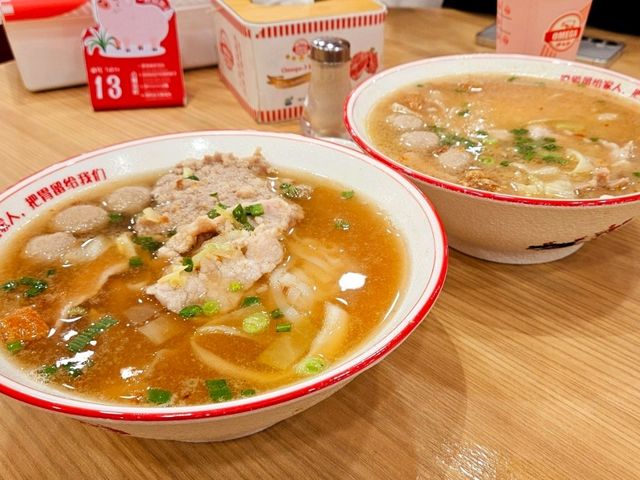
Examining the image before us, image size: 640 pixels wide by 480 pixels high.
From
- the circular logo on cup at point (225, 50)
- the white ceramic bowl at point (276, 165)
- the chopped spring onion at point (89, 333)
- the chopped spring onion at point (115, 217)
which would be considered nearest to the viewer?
the white ceramic bowl at point (276, 165)

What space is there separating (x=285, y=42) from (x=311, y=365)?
1392 mm

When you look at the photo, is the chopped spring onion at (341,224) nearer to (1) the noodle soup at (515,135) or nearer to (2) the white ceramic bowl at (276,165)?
(2) the white ceramic bowl at (276,165)

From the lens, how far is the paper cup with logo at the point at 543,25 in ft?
6.41

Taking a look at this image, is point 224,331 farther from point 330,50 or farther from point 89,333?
point 330,50

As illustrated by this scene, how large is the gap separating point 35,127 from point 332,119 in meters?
1.16

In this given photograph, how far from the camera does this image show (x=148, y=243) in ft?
4.11

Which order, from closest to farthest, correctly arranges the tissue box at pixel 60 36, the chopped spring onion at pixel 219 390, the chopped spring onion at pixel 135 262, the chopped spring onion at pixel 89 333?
the chopped spring onion at pixel 219 390 → the chopped spring onion at pixel 89 333 → the chopped spring onion at pixel 135 262 → the tissue box at pixel 60 36

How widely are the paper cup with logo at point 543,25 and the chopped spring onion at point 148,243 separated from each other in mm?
1569

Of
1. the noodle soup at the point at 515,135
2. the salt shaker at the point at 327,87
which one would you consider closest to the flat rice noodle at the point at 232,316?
the noodle soup at the point at 515,135

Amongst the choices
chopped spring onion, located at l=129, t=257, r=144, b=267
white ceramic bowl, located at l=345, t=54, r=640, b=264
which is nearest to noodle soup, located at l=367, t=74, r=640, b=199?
white ceramic bowl, located at l=345, t=54, r=640, b=264

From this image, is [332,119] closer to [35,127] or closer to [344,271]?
[344,271]

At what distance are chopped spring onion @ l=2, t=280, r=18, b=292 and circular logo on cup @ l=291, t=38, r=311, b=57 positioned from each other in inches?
50.5

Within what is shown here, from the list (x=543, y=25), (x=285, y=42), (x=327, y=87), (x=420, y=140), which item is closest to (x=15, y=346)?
(x=420, y=140)

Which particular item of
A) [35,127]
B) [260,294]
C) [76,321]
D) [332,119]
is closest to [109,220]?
[76,321]
